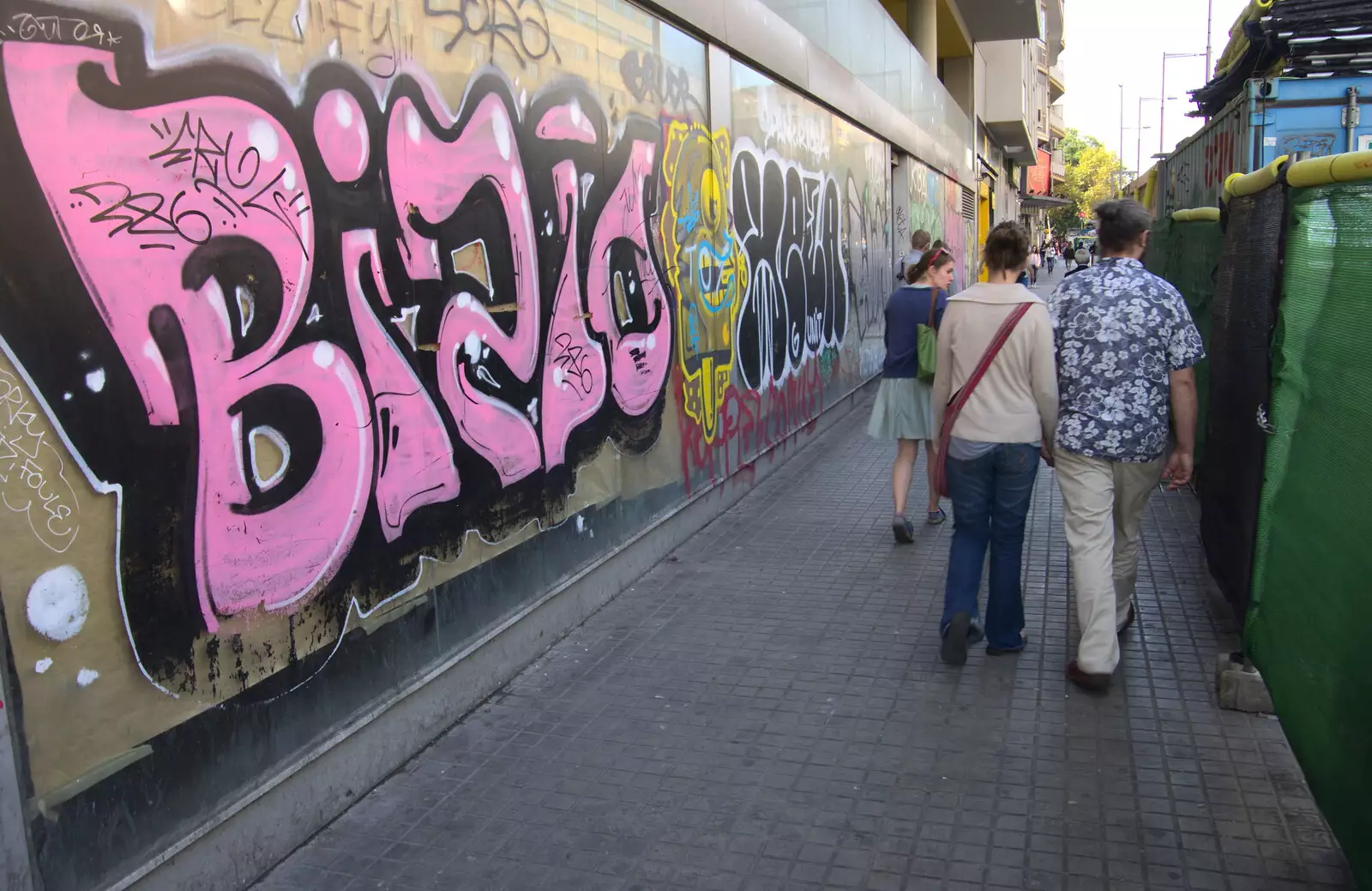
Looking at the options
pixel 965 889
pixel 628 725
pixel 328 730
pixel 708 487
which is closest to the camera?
pixel 965 889

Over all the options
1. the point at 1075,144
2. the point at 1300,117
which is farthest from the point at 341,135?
the point at 1075,144

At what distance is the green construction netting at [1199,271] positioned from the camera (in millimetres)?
6113

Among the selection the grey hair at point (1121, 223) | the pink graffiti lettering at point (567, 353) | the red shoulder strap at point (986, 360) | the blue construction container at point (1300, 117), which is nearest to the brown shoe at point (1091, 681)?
the red shoulder strap at point (986, 360)

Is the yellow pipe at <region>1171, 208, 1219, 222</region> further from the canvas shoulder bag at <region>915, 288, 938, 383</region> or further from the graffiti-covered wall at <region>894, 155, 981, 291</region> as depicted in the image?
the graffiti-covered wall at <region>894, 155, 981, 291</region>

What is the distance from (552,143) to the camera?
195 inches

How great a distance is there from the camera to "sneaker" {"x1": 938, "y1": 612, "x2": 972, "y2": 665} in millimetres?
4562

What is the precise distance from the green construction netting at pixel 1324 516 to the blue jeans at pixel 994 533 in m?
0.91

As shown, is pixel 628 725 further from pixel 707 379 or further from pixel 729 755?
pixel 707 379

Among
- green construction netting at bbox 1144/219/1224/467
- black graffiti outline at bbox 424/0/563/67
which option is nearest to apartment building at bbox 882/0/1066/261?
green construction netting at bbox 1144/219/1224/467

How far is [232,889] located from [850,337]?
933cm

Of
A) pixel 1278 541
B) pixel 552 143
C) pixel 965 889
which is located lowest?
pixel 965 889

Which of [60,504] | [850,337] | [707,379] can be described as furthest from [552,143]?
[850,337]

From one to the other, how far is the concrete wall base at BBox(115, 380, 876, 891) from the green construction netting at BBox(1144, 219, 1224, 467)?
3.46m

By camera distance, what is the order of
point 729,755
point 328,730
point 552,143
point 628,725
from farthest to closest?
point 552,143
point 628,725
point 729,755
point 328,730
